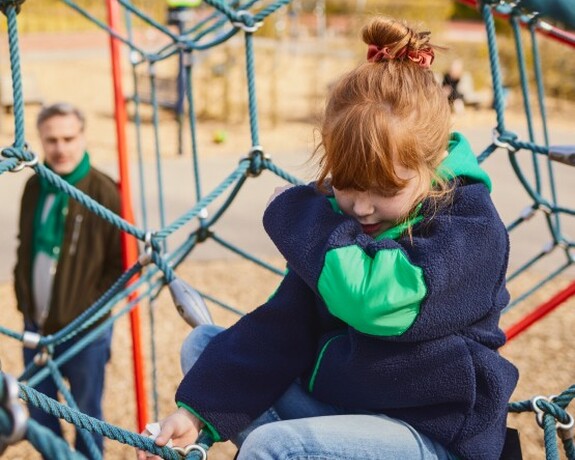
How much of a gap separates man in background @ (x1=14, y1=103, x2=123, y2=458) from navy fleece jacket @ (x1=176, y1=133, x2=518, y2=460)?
47.1 inches

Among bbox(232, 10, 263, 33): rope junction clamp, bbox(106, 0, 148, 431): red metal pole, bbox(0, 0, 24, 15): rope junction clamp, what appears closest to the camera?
bbox(0, 0, 24, 15): rope junction clamp

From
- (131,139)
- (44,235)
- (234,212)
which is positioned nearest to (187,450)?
(44,235)

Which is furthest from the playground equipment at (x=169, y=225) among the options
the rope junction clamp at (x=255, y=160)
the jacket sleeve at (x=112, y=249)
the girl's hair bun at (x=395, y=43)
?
the girl's hair bun at (x=395, y=43)

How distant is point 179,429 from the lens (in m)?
1.08

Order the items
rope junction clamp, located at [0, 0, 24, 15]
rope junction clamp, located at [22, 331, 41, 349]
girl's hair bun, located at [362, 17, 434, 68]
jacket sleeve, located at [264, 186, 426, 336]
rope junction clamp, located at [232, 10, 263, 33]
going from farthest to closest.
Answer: rope junction clamp, located at [22, 331, 41, 349] → rope junction clamp, located at [232, 10, 263, 33] → rope junction clamp, located at [0, 0, 24, 15] → girl's hair bun, located at [362, 17, 434, 68] → jacket sleeve, located at [264, 186, 426, 336]

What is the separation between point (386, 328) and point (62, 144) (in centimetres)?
152

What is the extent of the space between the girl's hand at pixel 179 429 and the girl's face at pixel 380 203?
1.20 ft

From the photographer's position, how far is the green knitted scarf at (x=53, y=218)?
2230 mm

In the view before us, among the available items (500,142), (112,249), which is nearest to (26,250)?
(112,249)

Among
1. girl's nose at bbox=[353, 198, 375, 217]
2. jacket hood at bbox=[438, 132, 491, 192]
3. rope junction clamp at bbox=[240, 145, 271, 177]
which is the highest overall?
jacket hood at bbox=[438, 132, 491, 192]

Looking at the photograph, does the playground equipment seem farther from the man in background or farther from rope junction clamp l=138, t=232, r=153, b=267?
the man in background

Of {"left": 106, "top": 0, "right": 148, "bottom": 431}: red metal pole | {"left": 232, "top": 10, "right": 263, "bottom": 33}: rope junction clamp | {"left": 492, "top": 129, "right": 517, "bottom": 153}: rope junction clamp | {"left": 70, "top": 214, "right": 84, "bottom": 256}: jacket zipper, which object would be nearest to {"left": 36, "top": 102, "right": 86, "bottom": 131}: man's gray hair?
{"left": 106, "top": 0, "right": 148, "bottom": 431}: red metal pole

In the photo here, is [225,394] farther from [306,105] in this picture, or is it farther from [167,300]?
[306,105]

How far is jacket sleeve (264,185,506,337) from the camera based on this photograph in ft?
3.06
